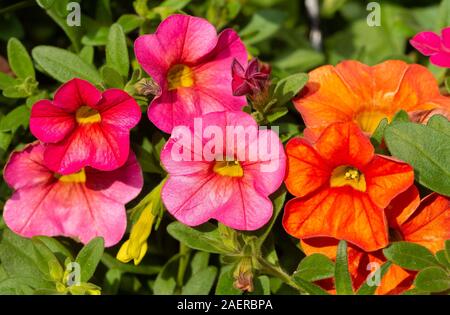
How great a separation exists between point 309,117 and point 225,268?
406mm

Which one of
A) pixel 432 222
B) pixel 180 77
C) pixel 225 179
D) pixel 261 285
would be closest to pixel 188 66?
pixel 180 77

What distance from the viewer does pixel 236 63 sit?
1456 mm

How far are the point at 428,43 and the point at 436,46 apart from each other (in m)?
0.02

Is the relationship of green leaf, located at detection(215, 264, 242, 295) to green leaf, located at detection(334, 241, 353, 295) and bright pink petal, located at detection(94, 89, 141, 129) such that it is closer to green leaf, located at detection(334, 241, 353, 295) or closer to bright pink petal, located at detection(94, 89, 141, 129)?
green leaf, located at detection(334, 241, 353, 295)

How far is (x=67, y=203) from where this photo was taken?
159cm

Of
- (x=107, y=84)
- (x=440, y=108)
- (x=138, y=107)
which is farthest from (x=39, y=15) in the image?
A: (x=440, y=108)

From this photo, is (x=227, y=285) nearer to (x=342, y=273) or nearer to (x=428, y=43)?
(x=342, y=273)

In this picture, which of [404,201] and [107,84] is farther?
[107,84]

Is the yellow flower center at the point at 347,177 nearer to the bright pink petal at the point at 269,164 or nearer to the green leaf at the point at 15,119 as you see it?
the bright pink petal at the point at 269,164

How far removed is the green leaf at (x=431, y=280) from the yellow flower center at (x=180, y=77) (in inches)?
24.1

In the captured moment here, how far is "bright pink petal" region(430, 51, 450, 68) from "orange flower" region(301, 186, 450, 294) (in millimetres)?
264

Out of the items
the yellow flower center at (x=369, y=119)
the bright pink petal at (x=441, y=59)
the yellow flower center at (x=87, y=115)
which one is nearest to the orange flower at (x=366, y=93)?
the yellow flower center at (x=369, y=119)

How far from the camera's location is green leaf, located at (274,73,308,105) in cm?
156
